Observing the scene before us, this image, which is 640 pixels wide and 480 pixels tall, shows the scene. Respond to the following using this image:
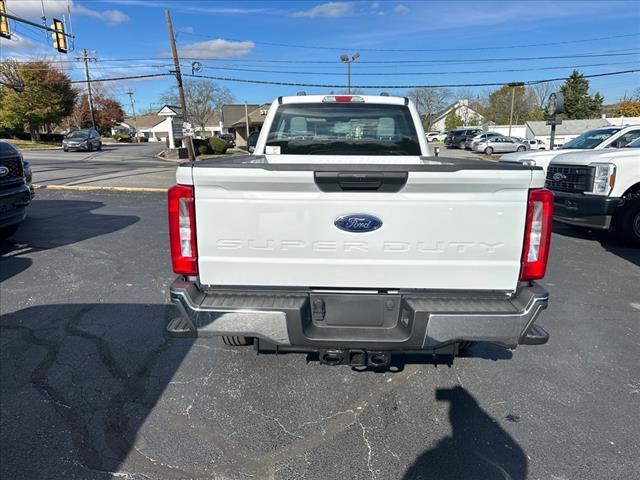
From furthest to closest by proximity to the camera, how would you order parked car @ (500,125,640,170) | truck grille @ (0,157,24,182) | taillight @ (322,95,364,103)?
parked car @ (500,125,640,170), truck grille @ (0,157,24,182), taillight @ (322,95,364,103)

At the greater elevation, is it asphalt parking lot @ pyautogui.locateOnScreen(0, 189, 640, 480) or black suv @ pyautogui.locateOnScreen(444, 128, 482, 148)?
black suv @ pyautogui.locateOnScreen(444, 128, 482, 148)

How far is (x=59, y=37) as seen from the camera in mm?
20547

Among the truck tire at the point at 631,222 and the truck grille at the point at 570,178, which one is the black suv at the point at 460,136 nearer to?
the truck grille at the point at 570,178

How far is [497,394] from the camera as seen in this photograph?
2.97 metres

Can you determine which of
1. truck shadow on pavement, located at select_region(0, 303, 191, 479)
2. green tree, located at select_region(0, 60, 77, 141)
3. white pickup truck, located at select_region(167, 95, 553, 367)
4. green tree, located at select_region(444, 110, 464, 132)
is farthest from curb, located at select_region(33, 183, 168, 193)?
green tree, located at select_region(444, 110, 464, 132)

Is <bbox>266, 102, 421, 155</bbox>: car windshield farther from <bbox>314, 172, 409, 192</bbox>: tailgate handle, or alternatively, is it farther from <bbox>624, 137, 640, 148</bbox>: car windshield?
<bbox>624, 137, 640, 148</bbox>: car windshield

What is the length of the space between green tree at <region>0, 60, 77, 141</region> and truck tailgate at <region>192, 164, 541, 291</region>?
51169mm

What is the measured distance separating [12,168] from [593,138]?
36.4ft

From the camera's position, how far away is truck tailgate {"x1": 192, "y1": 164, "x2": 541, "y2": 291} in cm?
222

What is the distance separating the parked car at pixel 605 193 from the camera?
649 centimetres

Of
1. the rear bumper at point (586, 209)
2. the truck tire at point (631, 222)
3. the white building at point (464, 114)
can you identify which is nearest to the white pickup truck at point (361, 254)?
the rear bumper at point (586, 209)

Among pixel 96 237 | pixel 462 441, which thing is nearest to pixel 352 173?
pixel 462 441

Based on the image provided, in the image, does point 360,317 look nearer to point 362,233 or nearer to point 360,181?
point 362,233

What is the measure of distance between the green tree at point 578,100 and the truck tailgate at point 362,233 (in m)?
75.5
